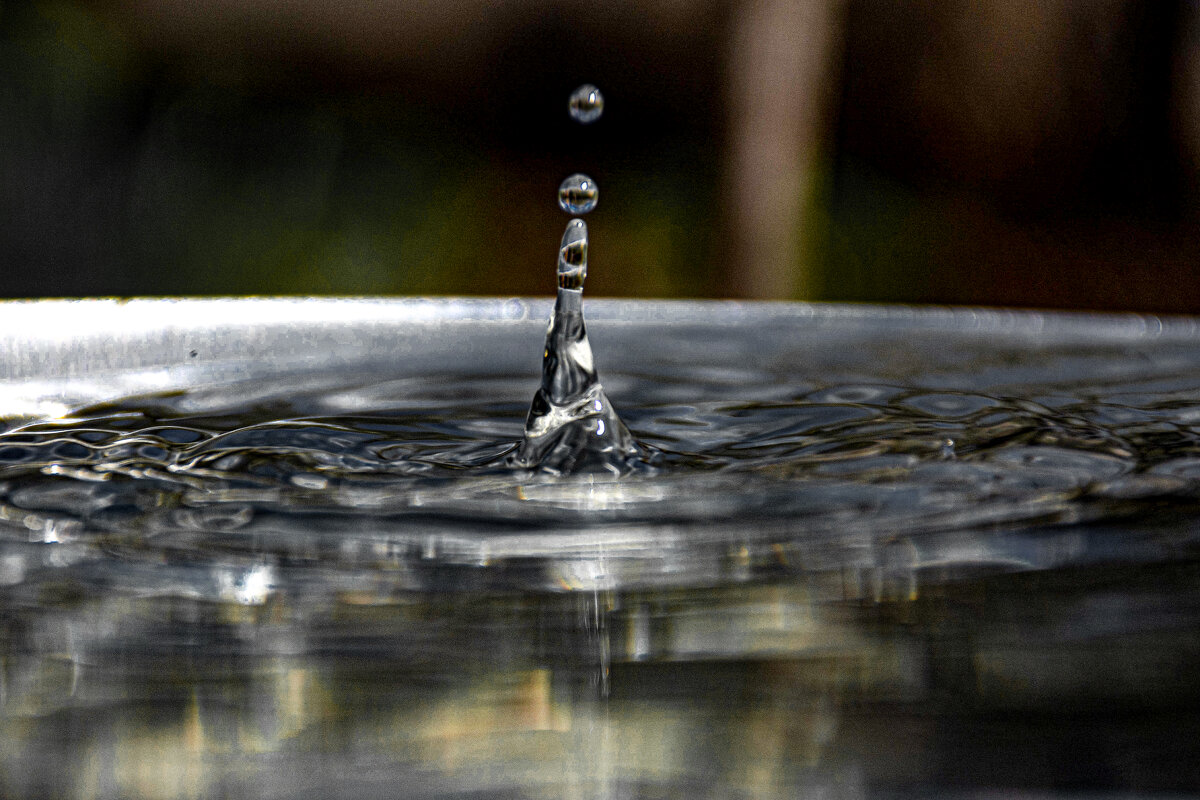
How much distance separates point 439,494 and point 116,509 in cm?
9

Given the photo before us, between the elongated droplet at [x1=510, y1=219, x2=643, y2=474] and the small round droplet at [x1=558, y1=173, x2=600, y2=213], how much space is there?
3.3 inches

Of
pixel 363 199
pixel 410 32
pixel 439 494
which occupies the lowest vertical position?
pixel 439 494

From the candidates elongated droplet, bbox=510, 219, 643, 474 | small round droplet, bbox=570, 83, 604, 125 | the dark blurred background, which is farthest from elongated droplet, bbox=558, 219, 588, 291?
the dark blurred background

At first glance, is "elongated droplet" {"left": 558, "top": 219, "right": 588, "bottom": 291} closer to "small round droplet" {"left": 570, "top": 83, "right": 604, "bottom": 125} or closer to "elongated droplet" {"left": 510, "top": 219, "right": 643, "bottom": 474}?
"elongated droplet" {"left": 510, "top": 219, "right": 643, "bottom": 474}

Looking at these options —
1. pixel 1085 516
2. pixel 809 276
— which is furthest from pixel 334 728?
pixel 809 276

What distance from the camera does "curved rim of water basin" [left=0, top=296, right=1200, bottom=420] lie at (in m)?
0.66

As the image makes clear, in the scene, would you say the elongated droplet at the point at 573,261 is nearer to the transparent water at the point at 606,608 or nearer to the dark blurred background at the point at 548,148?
the transparent water at the point at 606,608

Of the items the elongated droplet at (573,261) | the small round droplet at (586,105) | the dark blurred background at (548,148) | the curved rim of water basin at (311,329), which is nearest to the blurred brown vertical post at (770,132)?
the dark blurred background at (548,148)

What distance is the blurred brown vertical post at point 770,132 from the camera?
7.26 ft

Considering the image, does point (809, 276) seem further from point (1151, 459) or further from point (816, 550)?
point (816, 550)

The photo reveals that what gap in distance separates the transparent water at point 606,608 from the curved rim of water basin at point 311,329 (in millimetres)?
125

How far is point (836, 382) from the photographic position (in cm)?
62

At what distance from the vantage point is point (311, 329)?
77 cm

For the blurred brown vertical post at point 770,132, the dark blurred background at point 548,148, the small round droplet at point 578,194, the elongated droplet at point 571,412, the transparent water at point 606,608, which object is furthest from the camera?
the dark blurred background at point 548,148
